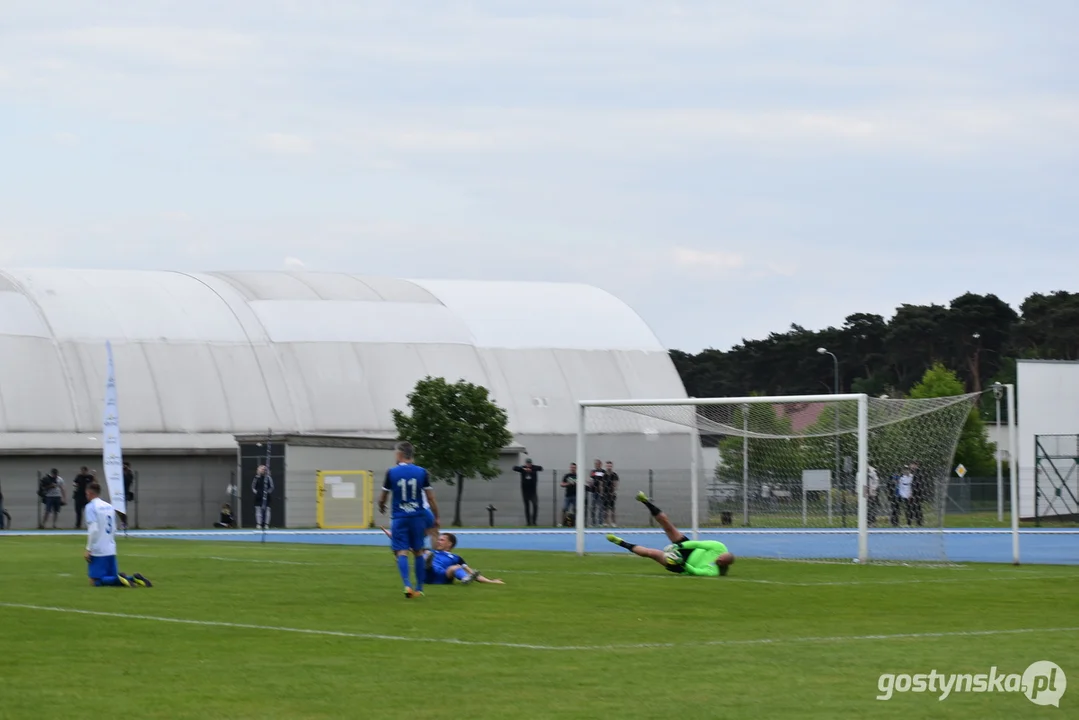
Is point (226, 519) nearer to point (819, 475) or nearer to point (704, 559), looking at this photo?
point (819, 475)

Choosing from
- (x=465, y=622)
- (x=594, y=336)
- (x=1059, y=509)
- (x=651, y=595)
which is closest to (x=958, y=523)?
(x=1059, y=509)

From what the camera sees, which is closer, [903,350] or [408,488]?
[408,488]

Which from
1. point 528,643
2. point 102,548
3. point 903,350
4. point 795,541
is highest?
point 903,350

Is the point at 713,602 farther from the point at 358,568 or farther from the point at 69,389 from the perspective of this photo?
the point at 69,389

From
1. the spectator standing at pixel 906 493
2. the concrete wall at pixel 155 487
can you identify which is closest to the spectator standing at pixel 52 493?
the concrete wall at pixel 155 487

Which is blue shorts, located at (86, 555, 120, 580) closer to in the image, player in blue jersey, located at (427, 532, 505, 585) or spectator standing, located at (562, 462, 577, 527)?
player in blue jersey, located at (427, 532, 505, 585)

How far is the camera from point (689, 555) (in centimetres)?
2338

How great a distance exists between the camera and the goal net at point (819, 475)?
93.2 feet

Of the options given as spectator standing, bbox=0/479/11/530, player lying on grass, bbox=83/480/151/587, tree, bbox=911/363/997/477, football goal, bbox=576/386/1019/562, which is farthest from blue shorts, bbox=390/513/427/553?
tree, bbox=911/363/997/477

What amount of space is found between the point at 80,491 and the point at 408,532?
29435 mm

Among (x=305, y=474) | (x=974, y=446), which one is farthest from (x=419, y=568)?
(x=974, y=446)

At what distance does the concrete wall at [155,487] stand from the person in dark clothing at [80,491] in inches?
49.6

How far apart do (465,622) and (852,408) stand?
1513cm

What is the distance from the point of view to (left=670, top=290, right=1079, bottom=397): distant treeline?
10944 centimetres
